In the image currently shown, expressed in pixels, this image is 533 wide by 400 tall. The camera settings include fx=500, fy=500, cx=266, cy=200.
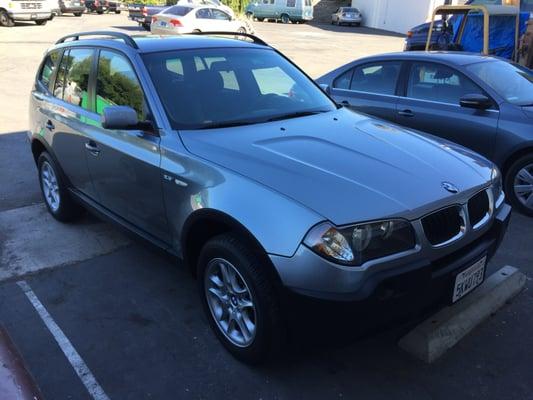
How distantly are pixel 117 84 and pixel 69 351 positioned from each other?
6.05 feet

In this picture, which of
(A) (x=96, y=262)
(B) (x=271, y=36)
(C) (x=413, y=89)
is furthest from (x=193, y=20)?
(A) (x=96, y=262)

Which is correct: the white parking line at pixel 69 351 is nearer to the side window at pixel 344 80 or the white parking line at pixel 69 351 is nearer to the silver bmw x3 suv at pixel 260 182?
the silver bmw x3 suv at pixel 260 182

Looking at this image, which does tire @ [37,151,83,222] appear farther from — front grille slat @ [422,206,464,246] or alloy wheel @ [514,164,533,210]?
alloy wheel @ [514,164,533,210]

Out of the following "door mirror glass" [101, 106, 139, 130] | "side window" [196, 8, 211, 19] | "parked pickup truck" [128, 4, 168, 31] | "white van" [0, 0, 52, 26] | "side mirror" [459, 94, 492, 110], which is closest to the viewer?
"door mirror glass" [101, 106, 139, 130]

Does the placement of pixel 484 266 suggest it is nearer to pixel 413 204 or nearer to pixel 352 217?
pixel 413 204

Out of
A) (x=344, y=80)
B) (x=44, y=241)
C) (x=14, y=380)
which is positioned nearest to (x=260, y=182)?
(x=14, y=380)

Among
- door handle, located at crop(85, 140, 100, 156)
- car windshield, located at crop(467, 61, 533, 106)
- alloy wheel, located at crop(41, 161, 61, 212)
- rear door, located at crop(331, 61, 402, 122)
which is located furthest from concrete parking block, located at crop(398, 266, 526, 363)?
alloy wheel, located at crop(41, 161, 61, 212)

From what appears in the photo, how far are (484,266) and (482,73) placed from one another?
126 inches

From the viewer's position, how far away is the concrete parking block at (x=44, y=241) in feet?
13.5

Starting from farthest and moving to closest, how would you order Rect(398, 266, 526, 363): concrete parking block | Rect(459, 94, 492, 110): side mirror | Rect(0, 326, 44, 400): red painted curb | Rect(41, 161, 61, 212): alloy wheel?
Rect(459, 94, 492, 110): side mirror
Rect(41, 161, 61, 212): alloy wheel
Rect(398, 266, 526, 363): concrete parking block
Rect(0, 326, 44, 400): red painted curb

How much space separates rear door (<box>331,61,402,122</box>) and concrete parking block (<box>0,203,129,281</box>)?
10.5ft

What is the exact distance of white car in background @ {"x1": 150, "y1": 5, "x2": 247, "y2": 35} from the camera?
65.2 feet

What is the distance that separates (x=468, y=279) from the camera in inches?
104

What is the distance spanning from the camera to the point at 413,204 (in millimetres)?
2428
